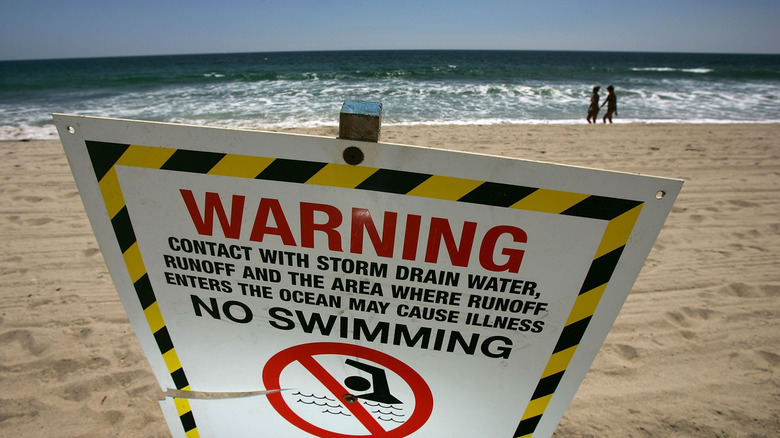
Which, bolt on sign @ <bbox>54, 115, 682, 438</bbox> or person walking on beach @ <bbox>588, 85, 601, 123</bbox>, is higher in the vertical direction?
bolt on sign @ <bbox>54, 115, 682, 438</bbox>

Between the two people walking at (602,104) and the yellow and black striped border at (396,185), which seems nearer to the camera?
the yellow and black striped border at (396,185)

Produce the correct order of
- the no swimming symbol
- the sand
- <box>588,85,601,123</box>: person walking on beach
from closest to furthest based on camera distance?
the no swimming symbol < the sand < <box>588,85,601,123</box>: person walking on beach

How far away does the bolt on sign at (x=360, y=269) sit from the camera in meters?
0.77

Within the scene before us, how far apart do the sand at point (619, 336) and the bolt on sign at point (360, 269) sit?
1.34 m

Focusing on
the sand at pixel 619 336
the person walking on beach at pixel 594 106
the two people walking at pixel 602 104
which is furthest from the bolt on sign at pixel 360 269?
the person walking on beach at pixel 594 106

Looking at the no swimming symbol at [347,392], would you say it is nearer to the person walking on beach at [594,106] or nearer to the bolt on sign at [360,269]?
the bolt on sign at [360,269]

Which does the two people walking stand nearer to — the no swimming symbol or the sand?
the sand

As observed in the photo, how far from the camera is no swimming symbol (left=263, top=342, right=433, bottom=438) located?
40.8 inches

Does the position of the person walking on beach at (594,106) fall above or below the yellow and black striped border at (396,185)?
below

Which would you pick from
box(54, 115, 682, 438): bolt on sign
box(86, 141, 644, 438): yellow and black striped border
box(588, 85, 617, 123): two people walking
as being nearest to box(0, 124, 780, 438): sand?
box(54, 115, 682, 438): bolt on sign

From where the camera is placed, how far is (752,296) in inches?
119

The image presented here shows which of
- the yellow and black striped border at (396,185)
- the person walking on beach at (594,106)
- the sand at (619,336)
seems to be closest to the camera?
the yellow and black striped border at (396,185)

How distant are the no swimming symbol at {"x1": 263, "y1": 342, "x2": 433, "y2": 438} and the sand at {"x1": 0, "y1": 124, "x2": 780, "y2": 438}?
1.35 meters

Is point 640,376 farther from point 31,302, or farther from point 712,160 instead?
point 712,160
